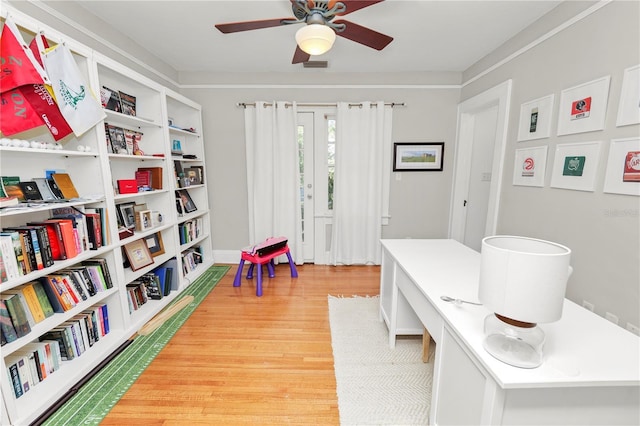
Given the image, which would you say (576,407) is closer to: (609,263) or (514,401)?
(514,401)

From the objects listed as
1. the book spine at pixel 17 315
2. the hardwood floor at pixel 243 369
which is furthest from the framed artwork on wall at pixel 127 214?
the hardwood floor at pixel 243 369

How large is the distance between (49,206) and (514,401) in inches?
91.7

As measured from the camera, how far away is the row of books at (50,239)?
1339mm

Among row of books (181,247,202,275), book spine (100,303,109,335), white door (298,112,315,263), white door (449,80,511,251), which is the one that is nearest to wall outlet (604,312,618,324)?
white door (449,80,511,251)

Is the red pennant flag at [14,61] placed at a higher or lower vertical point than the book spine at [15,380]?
higher

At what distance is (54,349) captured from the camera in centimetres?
162

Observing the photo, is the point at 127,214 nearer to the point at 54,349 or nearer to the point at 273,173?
the point at 54,349

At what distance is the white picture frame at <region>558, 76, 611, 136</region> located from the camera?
1634mm

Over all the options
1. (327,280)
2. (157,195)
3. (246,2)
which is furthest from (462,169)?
(157,195)

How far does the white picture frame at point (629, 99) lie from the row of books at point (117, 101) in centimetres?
341

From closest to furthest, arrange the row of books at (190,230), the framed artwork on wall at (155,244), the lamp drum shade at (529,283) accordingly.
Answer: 1. the lamp drum shade at (529,283)
2. the framed artwork on wall at (155,244)
3. the row of books at (190,230)

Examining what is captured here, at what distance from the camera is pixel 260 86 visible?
130 inches

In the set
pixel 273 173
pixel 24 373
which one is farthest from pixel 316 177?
pixel 24 373

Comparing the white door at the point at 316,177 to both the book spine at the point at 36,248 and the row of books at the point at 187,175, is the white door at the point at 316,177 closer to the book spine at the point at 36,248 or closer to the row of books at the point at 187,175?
the row of books at the point at 187,175
